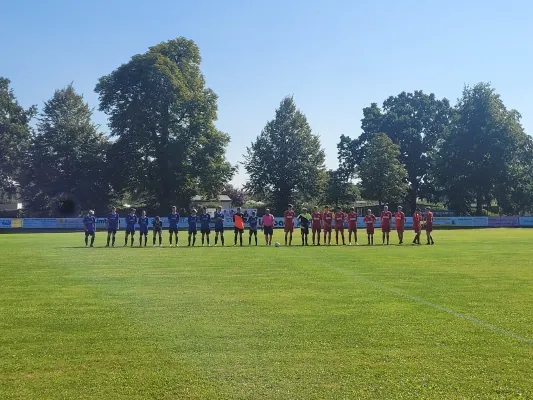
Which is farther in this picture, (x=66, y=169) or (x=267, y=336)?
(x=66, y=169)

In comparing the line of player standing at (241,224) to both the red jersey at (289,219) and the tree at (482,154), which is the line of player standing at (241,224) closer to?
the red jersey at (289,219)

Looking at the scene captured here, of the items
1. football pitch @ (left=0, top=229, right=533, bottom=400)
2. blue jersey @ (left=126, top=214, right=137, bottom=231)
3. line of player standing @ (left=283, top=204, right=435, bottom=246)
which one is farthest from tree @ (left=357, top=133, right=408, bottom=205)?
football pitch @ (left=0, top=229, right=533, bottom=400)

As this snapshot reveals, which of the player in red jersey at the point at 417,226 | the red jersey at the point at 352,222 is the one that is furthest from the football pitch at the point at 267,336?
the red jersey at the point at 352,222

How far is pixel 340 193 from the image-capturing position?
239 feet

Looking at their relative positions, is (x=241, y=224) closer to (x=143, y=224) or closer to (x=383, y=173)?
(x=143, y=224)

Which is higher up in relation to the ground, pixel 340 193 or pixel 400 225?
pixel 340 193

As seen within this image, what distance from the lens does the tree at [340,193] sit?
7225 cm

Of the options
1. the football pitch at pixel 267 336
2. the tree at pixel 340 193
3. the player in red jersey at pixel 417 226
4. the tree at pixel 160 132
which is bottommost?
the football pitch at pixel 267 336

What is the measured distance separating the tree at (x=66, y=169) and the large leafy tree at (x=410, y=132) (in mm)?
33896

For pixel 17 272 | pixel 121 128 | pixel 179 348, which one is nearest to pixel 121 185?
pixel 121 128

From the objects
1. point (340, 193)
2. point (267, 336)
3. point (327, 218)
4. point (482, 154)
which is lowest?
point (267, 336)

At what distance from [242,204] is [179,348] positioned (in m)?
91.7

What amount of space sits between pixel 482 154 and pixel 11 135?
2271 inches

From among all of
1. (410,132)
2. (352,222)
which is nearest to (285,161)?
(410,132)
